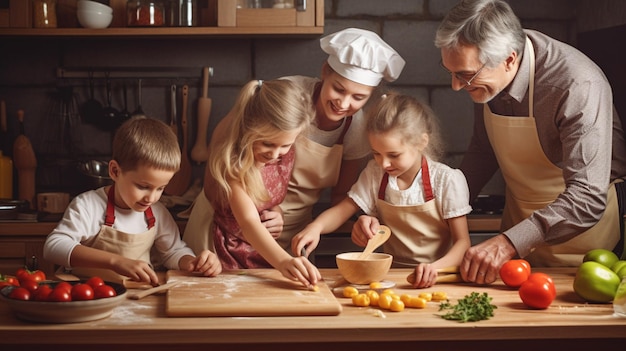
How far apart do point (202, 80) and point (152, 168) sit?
52.9 inches

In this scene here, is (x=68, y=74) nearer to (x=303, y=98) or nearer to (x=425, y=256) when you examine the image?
(x=303, y=98)

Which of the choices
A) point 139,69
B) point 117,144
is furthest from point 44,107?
point 117,144

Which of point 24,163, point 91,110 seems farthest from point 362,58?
point 24,163

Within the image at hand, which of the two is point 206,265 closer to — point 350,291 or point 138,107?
point 350,291

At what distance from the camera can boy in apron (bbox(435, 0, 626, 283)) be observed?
6.25 ft

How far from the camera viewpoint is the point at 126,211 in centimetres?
209

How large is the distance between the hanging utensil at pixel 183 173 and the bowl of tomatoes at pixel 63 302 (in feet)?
5.64

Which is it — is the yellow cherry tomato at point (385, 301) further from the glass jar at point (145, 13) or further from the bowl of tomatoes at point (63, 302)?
the glass jar at point (145, 13)

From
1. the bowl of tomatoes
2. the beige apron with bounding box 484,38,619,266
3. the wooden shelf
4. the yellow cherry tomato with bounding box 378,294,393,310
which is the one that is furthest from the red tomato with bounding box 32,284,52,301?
the wooden shelf

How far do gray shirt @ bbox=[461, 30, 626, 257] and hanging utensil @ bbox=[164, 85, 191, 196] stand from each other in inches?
55.9

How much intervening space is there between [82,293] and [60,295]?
0.04 metres

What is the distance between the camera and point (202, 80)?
10.7 feet

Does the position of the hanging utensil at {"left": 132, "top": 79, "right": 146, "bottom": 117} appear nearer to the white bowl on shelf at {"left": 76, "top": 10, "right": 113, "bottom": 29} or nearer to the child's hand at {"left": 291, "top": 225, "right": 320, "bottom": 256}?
the white bowl on shelf at {"left": 76, "top": 10, "right": 113, "bottom": 29}

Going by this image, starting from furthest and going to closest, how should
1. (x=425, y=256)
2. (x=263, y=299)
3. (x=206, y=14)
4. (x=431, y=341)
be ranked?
(x=206, y=14), (x=425, y=256), (x=263, y=299), (x=431, y=341)
